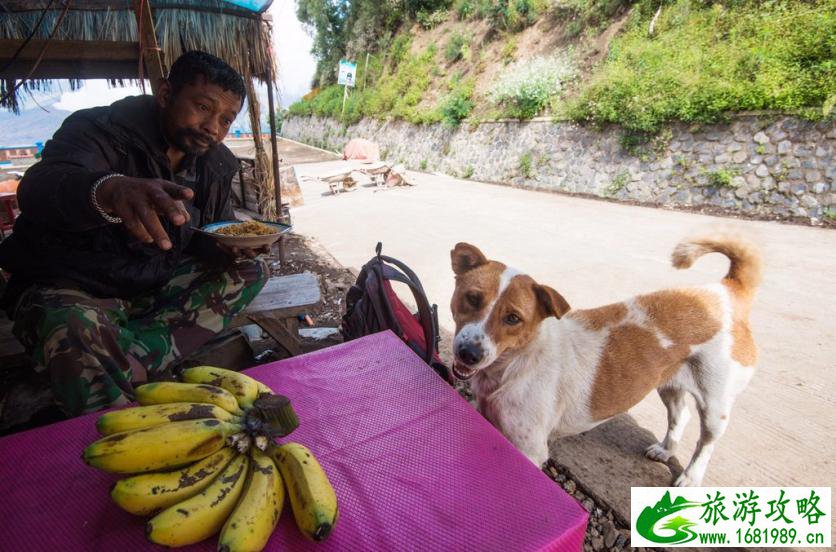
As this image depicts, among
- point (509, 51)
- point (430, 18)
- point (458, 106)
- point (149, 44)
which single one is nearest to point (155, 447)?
point (149, 44)

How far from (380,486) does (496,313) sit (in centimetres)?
104

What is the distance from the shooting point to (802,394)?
129 inches

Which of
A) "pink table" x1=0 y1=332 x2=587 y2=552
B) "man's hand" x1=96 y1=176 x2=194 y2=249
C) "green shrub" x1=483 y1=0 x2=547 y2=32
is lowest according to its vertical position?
"pink table" x1=0 y1=332 x2=587 y2=552

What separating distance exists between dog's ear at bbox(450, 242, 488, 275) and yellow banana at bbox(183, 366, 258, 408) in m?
1.25

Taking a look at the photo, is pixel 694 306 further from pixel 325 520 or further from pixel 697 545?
pixel 325 520

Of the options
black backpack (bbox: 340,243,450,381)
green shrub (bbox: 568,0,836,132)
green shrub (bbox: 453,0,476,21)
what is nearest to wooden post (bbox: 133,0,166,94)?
black backpack (bbox: 340,243,450,381)

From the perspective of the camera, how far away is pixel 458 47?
2052 cm

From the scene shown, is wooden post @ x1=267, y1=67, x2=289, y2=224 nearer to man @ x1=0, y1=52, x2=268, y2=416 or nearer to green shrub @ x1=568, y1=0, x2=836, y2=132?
man @ x1=0, y1=52, x2=268, y2=416

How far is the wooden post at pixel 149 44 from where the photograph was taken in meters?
3.94

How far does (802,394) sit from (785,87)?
25.9 feet

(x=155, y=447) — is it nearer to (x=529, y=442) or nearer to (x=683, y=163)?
(x=529, y=442)

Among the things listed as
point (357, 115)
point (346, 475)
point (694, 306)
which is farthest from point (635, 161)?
point (357, 115)

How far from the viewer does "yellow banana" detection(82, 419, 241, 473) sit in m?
0.95

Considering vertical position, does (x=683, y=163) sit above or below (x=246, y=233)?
above
